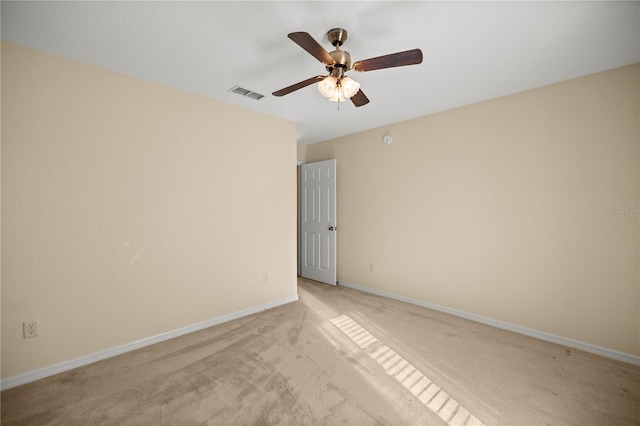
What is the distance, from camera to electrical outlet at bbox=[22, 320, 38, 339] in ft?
7.00

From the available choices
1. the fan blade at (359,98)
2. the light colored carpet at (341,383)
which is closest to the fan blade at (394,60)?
the fan blade at (359,98)

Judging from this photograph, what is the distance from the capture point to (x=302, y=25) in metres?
1.85

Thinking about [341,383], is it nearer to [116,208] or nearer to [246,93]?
[116,208]

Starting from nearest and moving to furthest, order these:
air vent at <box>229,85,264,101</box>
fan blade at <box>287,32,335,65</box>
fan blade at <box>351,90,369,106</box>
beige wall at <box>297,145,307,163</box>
→ 1. fan blade at <box>287,32,335,65</box>
2. fan blade at <box>351,90,369,106</box>
3. air vent at <box>229,85,264,101</box>
4. beige wall at <box>297,145,307,163</box>

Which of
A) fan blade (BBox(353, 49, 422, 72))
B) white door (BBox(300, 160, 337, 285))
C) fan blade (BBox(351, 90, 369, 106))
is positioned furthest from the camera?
white door (BBox(300, 160, 337, 285))

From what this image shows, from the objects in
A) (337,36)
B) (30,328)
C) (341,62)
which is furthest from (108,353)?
(337,36)

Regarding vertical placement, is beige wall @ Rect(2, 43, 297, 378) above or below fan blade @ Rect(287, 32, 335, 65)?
below

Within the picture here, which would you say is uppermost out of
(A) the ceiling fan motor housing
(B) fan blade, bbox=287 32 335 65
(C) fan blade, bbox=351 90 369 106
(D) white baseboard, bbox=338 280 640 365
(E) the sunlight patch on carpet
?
(A) the ceiling fan motor housing

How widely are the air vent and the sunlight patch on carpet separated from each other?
8.55ft

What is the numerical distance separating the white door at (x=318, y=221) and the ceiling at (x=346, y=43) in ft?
6.43

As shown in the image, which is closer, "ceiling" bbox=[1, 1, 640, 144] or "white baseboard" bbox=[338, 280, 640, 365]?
"ceiling" bbox=[1, 1, 640, 144]

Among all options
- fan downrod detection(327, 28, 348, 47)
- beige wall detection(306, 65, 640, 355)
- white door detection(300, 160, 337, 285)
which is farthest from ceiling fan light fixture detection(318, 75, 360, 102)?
white door detection(300, 160, 337, 285)

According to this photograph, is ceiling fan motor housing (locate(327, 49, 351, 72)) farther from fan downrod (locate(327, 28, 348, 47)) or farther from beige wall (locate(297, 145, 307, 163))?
beige wall (locate(297, 145, 307, 163))

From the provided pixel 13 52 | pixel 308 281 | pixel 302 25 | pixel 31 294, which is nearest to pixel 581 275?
pixel 302 25
